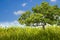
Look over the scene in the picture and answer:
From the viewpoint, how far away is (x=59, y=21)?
4619 centimetres

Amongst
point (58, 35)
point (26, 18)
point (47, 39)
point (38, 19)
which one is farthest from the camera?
point (26, 18)

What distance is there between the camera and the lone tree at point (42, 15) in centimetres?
4503

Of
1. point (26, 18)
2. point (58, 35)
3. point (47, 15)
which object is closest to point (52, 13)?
point (47, 15)

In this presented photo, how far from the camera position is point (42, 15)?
45.8 m

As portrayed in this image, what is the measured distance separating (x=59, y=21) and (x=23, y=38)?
40289 mm

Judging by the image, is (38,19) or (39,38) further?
(38,19)

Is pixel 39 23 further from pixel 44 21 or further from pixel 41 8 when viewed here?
pixel 41 8

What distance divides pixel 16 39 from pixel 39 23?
39.1 metres

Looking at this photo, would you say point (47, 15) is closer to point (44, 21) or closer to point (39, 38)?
point (44, 21)

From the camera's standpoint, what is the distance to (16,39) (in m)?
6.55

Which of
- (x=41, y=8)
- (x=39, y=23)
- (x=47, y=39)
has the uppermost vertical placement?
(x=41, y=8)

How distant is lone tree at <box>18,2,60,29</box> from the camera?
45031 millimetres

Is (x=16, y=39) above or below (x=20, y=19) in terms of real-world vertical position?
below

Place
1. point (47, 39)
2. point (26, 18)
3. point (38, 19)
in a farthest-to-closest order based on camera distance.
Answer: point (26, 18) → point (38, 19) → point (47, 39)
